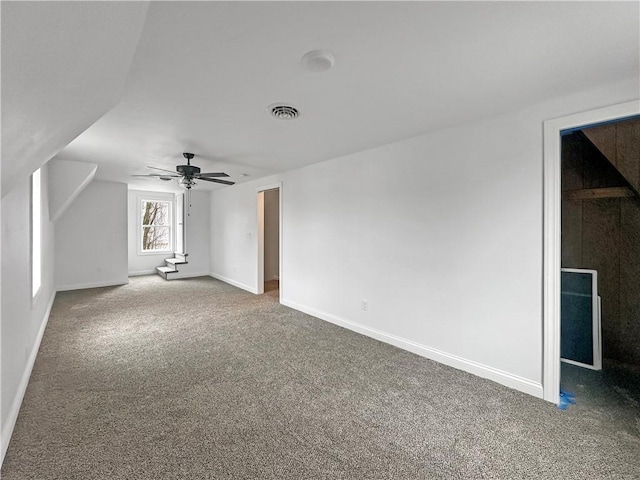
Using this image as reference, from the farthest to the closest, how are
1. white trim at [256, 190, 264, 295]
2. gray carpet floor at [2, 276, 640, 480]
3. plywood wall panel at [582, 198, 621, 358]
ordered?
white trim at [256, 190, 264, 295] < plywood wall panel at [582, 198, 621, 358] < gray carpet floor at [2, 276, 640, 480]

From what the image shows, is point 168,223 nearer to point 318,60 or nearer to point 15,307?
point 15,307

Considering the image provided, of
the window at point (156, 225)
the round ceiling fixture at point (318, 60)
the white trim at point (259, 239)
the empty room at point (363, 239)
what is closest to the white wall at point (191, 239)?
the window at point (156, 225)

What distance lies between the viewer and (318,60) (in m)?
1.64

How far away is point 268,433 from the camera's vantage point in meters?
1.76

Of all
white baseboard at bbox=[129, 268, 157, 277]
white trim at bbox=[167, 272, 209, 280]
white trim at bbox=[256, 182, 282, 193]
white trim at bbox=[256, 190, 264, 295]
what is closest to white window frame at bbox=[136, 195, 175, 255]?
white baseboard at bbox=[129, 268, 157, 277]

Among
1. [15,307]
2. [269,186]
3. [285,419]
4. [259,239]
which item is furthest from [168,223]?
[285,419]

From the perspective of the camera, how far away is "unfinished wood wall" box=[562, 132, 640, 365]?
A: 2.59 m

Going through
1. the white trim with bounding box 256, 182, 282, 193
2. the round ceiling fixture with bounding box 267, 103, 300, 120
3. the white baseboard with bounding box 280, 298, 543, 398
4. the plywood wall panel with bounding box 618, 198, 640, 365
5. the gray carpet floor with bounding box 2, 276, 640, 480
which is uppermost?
the round ceiling fixture with bounding box 267, 103, 300, 120

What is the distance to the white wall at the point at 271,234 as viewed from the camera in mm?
6969

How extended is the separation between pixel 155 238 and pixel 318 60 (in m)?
7.56

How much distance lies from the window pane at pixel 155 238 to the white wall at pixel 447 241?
5.47m

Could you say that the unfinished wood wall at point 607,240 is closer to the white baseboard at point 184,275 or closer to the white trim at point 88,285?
the white baseboard at point 184,275

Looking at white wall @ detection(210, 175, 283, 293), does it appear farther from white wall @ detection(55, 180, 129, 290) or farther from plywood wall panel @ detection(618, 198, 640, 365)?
plywood wall panel @ detection(618, 198, 640, 365)

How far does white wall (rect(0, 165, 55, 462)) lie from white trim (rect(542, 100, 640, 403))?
139 inches
